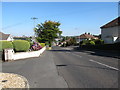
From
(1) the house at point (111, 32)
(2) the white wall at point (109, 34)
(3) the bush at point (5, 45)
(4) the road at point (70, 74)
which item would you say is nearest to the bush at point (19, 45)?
(3) the bush at point (5, 45)

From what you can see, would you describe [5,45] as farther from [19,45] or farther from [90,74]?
[90,74]

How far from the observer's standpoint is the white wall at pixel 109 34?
134 ft

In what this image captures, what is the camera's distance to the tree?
245ft

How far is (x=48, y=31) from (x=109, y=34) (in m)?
37.8

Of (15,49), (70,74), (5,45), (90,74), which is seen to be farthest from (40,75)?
(15,49)

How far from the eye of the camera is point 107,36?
43.4 m

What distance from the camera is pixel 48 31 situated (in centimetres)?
7438

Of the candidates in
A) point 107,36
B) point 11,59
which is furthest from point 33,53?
point 107,36

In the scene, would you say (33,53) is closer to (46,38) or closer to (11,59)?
(11,59)

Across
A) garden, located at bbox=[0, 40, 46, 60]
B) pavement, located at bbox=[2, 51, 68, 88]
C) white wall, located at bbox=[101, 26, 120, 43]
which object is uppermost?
white wall, located at bbox=[101, 26, 120, 43]

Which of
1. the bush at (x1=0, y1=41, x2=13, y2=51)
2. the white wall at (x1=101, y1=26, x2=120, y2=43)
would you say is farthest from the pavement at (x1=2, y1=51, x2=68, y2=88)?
the white wall at (x1=101, y1=26, x2=120, y2=43)

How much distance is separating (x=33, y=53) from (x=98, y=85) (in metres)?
15.0

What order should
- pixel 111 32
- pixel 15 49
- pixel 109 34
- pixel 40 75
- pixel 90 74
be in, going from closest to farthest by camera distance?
pixel 90 74
pixel 40 75
pixel 15 49
pixel 111 32
pixel 109 34

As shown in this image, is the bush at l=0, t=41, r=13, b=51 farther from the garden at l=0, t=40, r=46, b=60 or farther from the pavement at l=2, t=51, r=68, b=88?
the pavement at l=2, t=51, r=68, b=88
